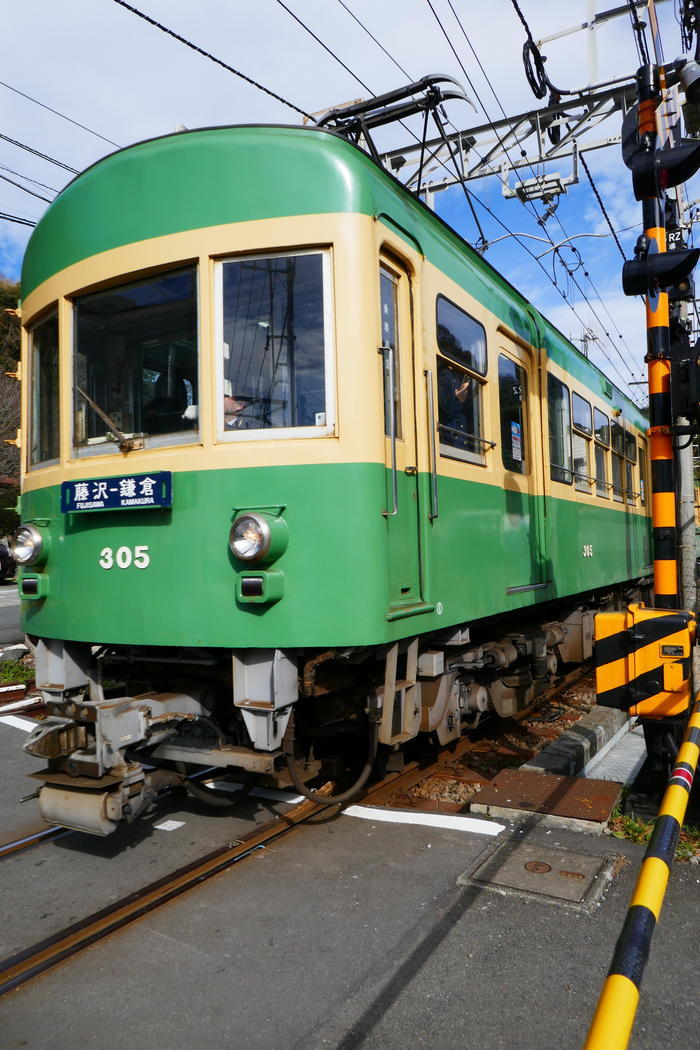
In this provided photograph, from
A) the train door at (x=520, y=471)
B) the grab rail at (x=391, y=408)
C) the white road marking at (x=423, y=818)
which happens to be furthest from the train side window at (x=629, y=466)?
the grab rail at (x=391, y=408)

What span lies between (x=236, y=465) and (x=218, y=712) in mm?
1438

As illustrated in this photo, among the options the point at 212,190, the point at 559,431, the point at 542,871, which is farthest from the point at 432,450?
the point at 559,431

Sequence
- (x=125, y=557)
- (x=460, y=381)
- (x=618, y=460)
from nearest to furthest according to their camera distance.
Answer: (x=125, y=557), (x=460, y=381), (x=618, y=460)

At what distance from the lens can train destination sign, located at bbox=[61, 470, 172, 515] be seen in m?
3.80

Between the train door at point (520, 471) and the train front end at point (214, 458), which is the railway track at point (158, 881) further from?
the train door at point (520, 471)

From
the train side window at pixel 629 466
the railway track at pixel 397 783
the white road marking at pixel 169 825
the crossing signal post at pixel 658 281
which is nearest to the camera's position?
the crossing signal post at pixel 658 281

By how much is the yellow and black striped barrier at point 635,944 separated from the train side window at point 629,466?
8909 millimetres

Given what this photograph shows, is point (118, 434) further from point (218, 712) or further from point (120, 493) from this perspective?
point (218, 712)

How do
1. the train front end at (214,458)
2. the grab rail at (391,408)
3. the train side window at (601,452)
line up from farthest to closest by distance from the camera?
the train side window at (601,452), the grab rail at (391,408), the train front end at (214,458)

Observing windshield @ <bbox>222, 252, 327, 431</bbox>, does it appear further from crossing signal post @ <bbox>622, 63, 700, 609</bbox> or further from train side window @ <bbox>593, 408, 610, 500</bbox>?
train side window @ <bbox>593, 408, 610, 500</bbox>

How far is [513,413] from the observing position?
5.97 m

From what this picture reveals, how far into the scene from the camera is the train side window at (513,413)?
571cm

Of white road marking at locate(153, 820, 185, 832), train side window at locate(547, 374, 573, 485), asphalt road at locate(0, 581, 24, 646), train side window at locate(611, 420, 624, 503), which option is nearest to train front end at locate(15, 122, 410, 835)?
white road marking at locate(153, 820, 185, 832)

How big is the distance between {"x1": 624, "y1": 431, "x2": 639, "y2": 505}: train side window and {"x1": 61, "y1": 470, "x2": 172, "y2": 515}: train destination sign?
8.11 metres
